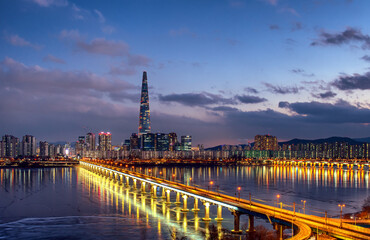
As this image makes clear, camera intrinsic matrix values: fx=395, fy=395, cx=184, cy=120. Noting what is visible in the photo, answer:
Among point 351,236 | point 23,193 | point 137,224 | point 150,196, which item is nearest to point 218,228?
point 137,224

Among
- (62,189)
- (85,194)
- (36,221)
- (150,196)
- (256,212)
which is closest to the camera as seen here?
(256,212)

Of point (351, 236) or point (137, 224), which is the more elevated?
point (351, 236)

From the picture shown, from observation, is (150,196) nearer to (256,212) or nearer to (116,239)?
(116,239)

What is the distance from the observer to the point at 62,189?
3113 inches

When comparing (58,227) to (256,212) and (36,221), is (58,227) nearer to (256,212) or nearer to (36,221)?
(36,221)

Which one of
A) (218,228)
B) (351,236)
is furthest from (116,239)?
(351,236)

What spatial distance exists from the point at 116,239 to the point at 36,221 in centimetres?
1387

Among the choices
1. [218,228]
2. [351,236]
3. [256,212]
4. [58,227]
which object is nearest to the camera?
[351,236]

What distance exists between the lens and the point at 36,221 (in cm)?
4506

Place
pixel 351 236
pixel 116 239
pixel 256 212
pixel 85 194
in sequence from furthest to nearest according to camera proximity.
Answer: pixel 85 194
pixel 116 239
pixel 256 212
pixel 351 236

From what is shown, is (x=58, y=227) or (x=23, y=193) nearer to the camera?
(x=58, y=227)

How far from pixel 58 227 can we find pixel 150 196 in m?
24.9

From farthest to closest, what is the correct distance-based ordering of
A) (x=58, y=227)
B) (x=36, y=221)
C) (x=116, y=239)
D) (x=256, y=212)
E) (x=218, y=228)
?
1. (x=36, y=221)
2. (x=58, y=227)
3. (x=218, y=228)
4. (x=116, y=239)
5. (x=256, y=212)

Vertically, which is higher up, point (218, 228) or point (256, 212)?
point (256, 212)
